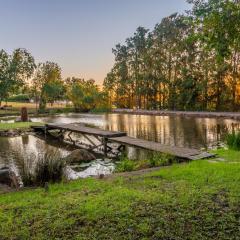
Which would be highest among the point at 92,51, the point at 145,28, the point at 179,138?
the point at 145,28

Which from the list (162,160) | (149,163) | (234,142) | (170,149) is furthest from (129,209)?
(234,142)

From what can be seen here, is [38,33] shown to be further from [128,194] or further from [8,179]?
[128,194]

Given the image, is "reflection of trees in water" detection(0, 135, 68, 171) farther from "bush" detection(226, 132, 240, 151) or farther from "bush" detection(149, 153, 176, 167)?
"bush" detection(226, 132, 240, 151)

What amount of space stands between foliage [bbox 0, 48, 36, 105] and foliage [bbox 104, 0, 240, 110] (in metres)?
14.3

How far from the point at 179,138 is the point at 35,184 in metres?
11.6

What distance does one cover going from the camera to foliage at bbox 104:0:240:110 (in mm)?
38969

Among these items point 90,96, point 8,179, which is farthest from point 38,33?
point 90,96

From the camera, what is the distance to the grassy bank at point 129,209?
3818 millimetres

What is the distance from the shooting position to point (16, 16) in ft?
65.7

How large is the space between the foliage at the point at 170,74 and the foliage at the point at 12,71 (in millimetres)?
14345

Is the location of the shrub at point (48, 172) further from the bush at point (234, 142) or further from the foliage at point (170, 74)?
the foliage at point (170, 74)

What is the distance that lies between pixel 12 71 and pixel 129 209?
1999cm

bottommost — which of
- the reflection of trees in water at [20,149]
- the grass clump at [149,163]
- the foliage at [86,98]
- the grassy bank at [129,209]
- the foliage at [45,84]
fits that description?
the reflection of trees in water at [20,149]

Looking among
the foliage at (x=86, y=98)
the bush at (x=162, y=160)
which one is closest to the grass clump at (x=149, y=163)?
the bush at (x=162, y=160)
